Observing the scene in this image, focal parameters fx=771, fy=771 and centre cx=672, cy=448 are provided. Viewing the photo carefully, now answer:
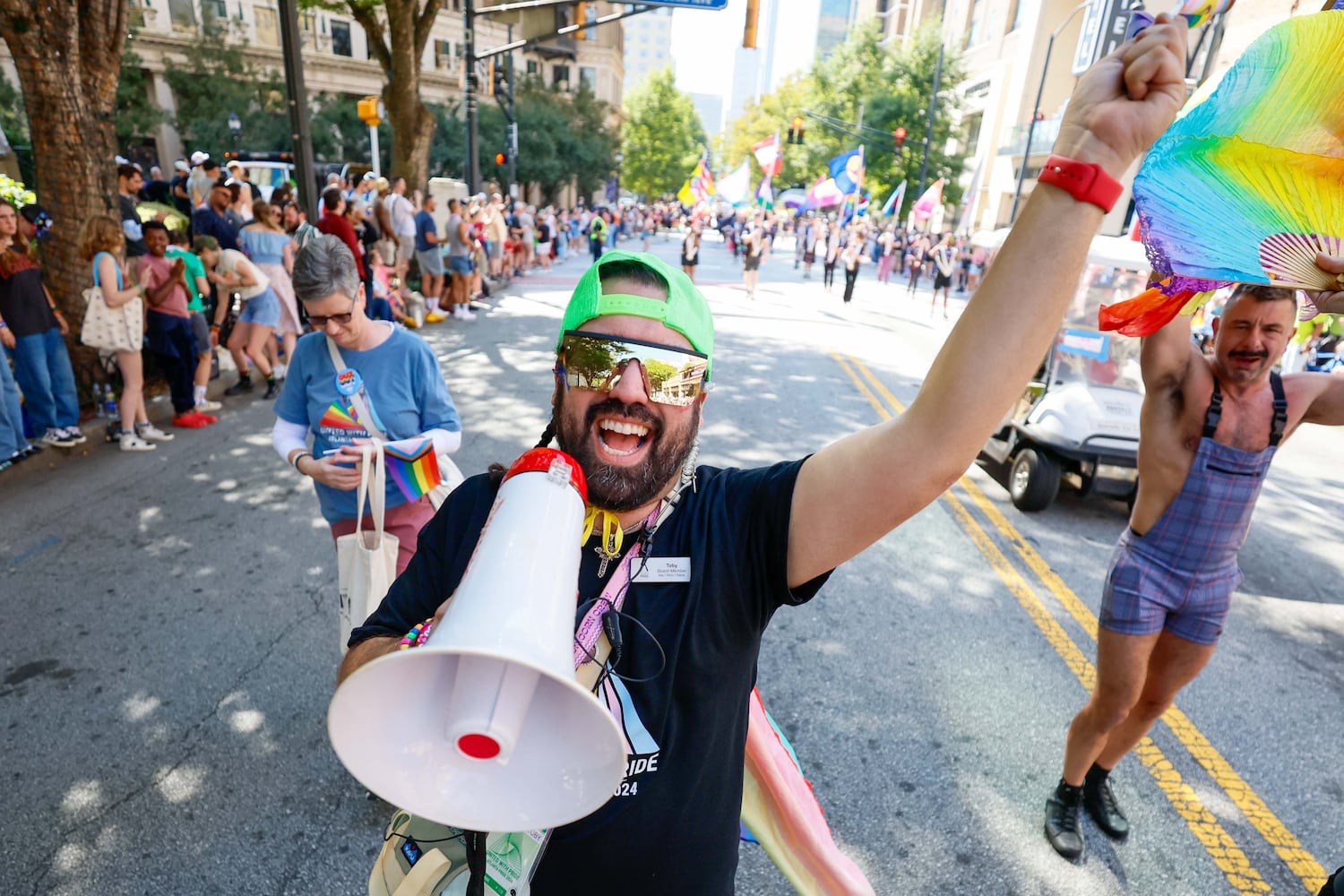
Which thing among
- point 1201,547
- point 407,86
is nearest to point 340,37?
point 407,86

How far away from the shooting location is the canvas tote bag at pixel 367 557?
8.63 ft

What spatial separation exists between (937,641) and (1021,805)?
1.20m

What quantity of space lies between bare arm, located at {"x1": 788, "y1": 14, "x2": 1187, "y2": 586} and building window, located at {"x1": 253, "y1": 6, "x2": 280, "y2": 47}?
52.6m

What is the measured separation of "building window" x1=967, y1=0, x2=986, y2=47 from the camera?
143 ft

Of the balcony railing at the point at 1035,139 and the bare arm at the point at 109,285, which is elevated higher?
the balcony railing at the point at 1035,139

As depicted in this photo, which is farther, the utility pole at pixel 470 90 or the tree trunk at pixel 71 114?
the utility pole at pixel 470 90

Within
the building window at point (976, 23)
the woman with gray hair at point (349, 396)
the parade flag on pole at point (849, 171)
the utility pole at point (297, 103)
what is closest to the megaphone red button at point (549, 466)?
the woman with gray hair at point (349, 396)

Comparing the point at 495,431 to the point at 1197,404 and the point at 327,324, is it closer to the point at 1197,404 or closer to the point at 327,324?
the point at 327,324

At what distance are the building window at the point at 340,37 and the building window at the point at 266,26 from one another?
10.1 feet

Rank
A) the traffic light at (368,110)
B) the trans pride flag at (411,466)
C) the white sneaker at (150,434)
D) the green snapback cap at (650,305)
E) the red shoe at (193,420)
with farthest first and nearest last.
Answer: the traffic light at (368,110) < the red shoe at (193,420) < the white sneaker at (150,434) < the trans pride flag at (411,466) < the green snapback cap at (650,305)

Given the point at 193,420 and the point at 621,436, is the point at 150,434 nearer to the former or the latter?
the point at 193,420

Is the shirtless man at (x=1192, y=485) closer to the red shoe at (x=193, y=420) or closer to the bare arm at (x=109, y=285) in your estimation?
the bare arm at (x=109, y=285)

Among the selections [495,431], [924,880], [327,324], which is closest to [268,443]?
[495,431]

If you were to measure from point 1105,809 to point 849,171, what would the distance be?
2526 cm
